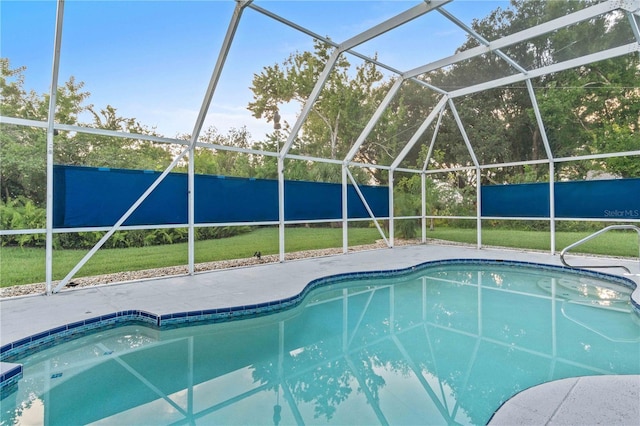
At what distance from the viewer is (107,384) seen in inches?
121

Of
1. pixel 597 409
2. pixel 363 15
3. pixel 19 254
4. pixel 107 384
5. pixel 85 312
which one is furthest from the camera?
pixel 19 254

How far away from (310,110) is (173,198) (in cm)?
348

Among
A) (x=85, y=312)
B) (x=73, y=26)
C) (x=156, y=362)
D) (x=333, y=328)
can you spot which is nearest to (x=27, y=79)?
(x=73, y=26)

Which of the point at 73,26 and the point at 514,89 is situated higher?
the point at 514,89

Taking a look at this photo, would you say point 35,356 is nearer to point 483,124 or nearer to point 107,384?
point 107,384

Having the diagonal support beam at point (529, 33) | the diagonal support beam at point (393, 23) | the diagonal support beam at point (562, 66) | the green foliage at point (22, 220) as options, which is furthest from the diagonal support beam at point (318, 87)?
the green foliage at point (22, 220)

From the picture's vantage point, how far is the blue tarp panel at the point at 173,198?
17.9 ft

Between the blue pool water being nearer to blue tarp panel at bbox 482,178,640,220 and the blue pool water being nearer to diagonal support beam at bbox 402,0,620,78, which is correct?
blue tarp panel at bbox 482,178,640,220

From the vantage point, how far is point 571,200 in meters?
8.44

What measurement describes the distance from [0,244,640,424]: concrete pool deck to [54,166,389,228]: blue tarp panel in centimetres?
113

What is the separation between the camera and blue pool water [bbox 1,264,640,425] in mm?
2674

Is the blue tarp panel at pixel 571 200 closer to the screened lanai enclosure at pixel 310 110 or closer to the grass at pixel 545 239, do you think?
the screened lanai enclosure at pixel 310 110

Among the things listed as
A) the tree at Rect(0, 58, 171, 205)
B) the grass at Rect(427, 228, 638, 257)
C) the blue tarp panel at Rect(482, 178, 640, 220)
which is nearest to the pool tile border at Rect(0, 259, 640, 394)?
the blue tarp panel at Rect(482, 178, 640, 220)

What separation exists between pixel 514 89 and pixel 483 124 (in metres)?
1.74
